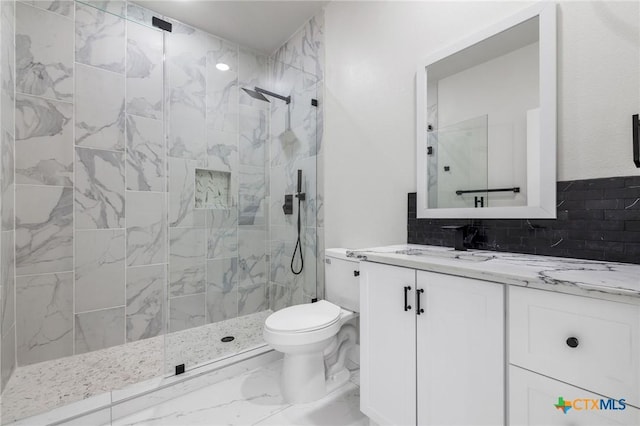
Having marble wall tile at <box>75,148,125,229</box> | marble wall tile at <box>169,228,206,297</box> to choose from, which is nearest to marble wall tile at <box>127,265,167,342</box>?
marble wall tile at <box>169,228,206,297</box>

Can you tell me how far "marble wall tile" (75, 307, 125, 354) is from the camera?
2.10 m

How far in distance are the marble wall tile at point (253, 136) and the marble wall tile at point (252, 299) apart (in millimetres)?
1038

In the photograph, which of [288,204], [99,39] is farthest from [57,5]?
[288,204]

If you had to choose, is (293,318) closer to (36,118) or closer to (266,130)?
(266,130)

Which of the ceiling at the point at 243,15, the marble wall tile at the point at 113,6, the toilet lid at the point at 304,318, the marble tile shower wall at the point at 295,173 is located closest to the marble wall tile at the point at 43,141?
the marble wall tile at the point at 113,6

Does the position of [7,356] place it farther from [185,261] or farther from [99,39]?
[99,39]

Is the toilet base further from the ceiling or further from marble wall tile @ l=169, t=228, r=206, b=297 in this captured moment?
the ceiling

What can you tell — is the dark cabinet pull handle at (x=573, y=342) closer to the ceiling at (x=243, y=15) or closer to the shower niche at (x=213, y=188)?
the shower niche at (x=213, y=188)

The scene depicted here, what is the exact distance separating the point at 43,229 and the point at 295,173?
1.84 meters

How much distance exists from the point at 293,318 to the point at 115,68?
7.79 feet

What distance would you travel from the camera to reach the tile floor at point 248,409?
4.90 feet

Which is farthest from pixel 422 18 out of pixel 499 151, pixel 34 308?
pixel 34 308

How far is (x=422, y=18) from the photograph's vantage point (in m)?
1.67

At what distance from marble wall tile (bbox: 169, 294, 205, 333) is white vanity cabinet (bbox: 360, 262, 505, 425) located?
1.34 m
